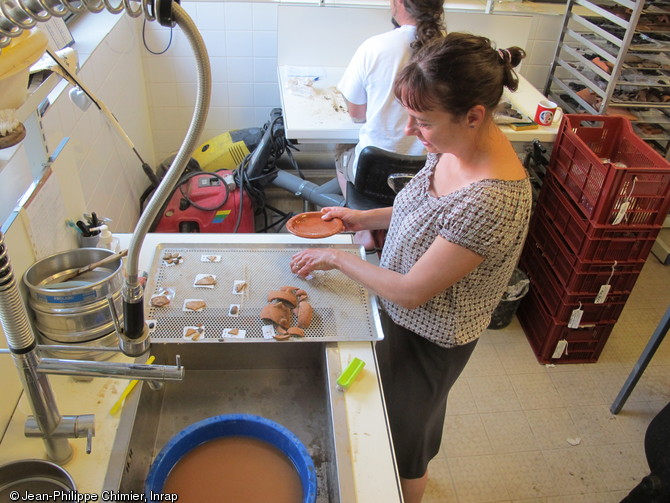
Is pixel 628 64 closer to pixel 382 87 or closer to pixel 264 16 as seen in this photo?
pixel 382 87

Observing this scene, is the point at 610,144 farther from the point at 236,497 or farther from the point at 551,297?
the point at 236,497

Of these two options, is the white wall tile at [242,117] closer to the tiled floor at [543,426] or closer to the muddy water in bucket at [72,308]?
the tiled floor at [543,426]

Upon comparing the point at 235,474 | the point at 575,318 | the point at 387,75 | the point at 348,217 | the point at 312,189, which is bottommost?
the point at 575,318

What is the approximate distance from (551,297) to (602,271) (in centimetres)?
27

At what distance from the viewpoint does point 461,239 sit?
113cm

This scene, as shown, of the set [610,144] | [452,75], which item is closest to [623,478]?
[610,144]

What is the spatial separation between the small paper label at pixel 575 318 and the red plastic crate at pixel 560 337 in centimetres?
3

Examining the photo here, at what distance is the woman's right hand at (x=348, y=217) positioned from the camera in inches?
61.4

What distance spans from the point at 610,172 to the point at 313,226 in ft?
3.85

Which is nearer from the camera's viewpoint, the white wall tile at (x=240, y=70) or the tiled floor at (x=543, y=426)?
the tiled floor at (x=543, y=426)

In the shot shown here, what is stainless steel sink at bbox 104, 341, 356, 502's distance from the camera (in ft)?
3.63

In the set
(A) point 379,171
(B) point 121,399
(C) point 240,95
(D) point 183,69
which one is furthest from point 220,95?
(B) point 121,399

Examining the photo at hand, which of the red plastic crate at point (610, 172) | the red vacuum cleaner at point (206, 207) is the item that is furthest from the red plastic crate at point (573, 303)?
the red vacuum cleaner at point (206, 207)

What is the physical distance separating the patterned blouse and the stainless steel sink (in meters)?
0.26
